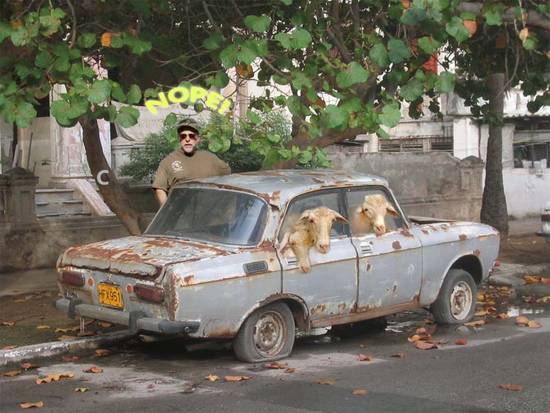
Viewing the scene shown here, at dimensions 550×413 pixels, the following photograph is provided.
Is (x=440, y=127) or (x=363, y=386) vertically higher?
(x=440, y=127)

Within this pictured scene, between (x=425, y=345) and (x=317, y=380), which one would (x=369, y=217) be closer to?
(x=425, y=345)

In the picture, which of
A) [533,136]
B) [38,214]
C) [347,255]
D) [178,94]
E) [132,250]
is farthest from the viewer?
[533,136]

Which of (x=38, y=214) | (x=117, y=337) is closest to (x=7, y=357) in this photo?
(x=117, y=337)

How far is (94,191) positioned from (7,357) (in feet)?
27.2

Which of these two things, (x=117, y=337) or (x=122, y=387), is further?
(x=117, y=337)

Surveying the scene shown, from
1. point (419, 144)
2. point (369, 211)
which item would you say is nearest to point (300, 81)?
point (369, 211)

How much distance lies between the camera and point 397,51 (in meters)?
8.48

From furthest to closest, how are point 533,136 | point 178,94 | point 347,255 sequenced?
point 533,136 < point 178,94 < point 347,255

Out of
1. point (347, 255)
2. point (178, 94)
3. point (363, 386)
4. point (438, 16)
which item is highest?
point (438, 16)

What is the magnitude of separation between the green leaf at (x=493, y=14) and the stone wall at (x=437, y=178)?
9.59 metres

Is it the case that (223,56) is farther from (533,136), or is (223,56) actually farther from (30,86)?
(533,136)

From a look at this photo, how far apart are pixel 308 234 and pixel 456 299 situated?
7.98ft

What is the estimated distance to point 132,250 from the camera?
7473 mm

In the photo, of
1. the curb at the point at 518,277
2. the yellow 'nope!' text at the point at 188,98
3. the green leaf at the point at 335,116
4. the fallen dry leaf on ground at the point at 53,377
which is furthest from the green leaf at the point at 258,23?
the curb at the point at 518,277
